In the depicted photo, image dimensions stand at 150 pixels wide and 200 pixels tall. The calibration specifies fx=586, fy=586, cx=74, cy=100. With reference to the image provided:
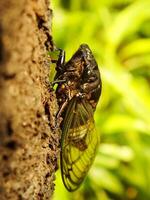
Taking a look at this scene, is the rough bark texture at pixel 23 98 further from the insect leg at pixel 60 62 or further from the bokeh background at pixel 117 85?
the bokeh background at pixel 117 85

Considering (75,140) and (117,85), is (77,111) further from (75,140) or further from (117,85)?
(117,85)

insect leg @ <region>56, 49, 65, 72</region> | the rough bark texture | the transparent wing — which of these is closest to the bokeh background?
the transparent wing

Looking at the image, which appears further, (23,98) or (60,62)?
(60,62)

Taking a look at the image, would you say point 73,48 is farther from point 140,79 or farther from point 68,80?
point 68,80

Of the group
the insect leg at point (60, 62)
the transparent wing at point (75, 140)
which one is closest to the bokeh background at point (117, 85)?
the transparent wing at point (75, 140)

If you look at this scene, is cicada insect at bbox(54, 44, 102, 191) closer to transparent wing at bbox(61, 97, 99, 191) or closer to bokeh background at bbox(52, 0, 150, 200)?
transparent wing at bbox(61, 97, 99, 191)

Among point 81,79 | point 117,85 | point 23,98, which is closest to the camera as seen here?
point 23,98

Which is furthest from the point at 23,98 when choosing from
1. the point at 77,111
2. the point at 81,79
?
the point at 81,79

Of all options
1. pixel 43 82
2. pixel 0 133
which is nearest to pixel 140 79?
pixel 43 82
